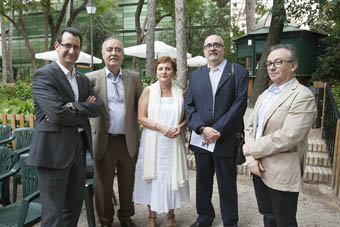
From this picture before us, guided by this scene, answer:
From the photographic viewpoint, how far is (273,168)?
2.33 metres

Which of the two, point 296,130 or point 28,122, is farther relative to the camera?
point 28,122

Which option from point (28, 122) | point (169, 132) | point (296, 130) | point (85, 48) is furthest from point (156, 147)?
point (85, 48)

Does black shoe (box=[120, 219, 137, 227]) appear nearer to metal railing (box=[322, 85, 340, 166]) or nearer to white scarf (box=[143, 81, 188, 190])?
white scarf (box=[143, 81, 188, 190])

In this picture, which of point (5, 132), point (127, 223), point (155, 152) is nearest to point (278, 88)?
point (155, 152)

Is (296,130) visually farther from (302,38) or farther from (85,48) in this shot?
(85,48)

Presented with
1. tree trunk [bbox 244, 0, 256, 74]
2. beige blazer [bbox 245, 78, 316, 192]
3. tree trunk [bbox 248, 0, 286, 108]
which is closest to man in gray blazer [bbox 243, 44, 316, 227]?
beige blazer [bbox 245, 78, 316, 192]

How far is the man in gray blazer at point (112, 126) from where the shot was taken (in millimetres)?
3154

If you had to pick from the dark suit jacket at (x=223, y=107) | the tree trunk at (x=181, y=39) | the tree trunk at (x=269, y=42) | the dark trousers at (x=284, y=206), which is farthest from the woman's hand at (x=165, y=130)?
the tree trunk at (x=269, y=42)

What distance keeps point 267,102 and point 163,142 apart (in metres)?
1.26

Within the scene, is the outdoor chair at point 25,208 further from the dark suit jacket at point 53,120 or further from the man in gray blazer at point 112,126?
the man in gray blazer at point 112,126

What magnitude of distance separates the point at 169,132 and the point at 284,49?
1.46 m

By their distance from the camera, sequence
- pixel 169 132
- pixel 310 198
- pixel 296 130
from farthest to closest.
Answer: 1. pixel 310 198
2. pixel 169 132
3. pixel 296 130

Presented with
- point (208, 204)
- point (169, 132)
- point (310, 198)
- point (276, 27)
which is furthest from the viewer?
point (276, 27)

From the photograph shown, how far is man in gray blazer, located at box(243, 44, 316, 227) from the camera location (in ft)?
7.23
